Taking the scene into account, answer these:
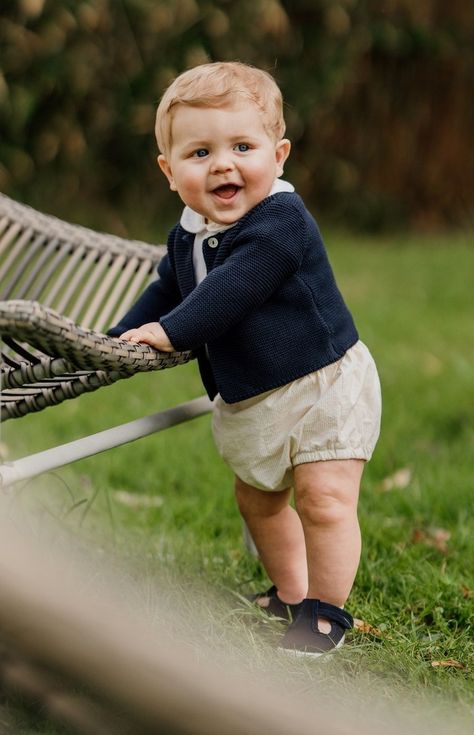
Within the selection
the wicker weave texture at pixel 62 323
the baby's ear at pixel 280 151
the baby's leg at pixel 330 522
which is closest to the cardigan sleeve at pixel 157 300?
the wicker weave texture at pixel 62 323

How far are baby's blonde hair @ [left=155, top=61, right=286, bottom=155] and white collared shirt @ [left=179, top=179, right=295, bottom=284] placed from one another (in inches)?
3.5

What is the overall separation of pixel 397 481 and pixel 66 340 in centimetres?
161

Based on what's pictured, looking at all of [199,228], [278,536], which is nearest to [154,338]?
[199,228]

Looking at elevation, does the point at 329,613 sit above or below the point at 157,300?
below

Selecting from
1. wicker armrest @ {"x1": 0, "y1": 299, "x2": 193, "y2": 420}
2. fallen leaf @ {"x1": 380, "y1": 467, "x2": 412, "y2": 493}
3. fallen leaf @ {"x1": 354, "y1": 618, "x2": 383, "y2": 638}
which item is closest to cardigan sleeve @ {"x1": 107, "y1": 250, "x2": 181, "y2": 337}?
wicker armrest @ {"x1": 0, "y1": 299, "x2": 193, "y2": 420}

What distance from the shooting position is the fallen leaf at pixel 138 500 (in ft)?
9.25

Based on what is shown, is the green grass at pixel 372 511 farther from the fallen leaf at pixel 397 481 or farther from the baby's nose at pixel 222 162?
the baby's nose at pixel 222 162

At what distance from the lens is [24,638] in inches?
33.8

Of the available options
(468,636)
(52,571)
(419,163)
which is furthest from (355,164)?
(52,571)

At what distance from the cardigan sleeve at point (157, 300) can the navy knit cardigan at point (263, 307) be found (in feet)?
0.45

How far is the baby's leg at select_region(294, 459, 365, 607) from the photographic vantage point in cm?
188

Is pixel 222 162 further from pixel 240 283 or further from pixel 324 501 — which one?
→ pixel 324 501

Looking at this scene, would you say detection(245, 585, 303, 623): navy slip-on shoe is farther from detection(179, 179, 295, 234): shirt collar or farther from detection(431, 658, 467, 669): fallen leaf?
detection(179, 179, 295, 234): shirt collar

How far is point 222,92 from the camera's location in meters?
1.78
